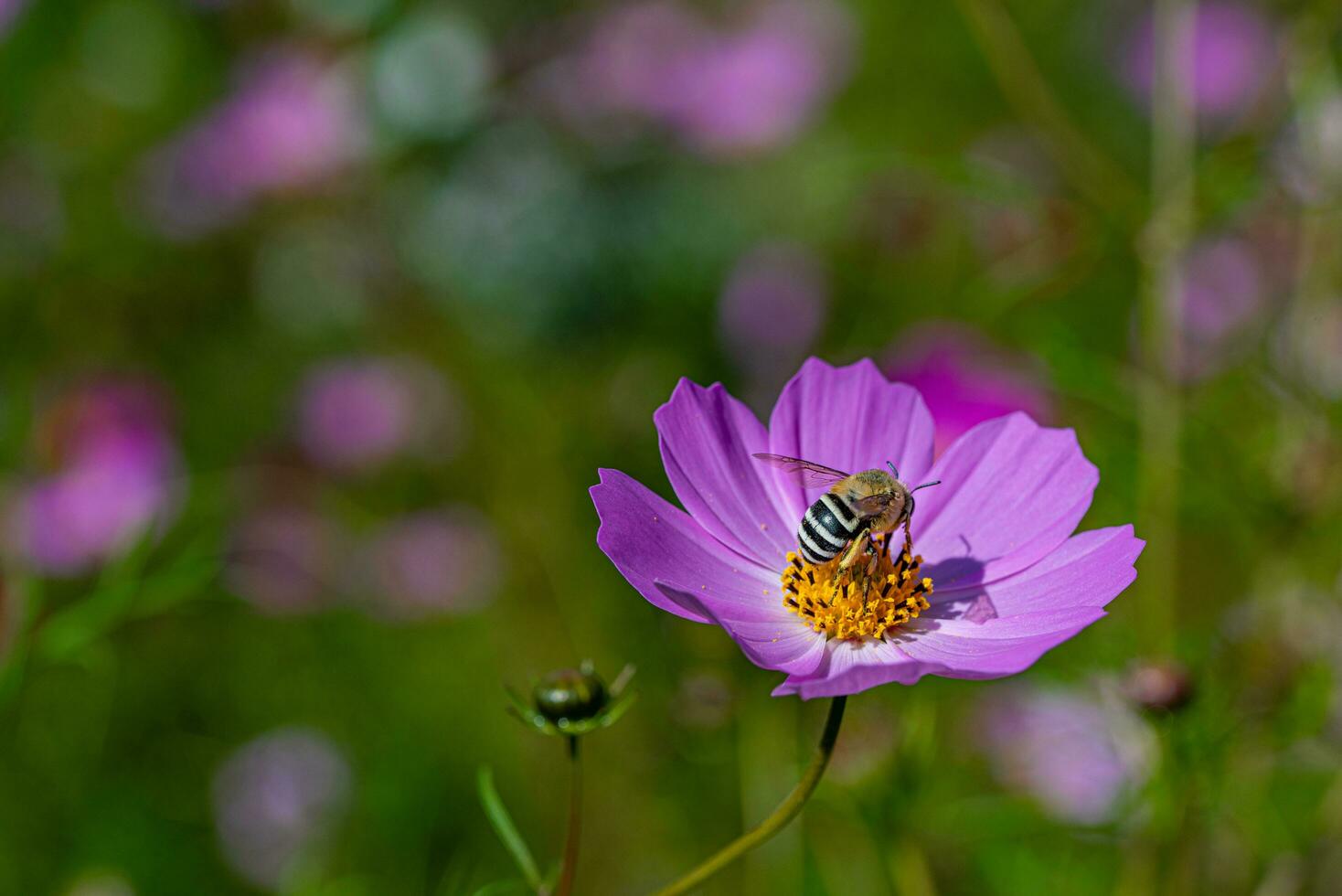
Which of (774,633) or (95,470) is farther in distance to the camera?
(95,470)

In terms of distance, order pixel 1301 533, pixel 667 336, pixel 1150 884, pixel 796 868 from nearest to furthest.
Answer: pixel 1150 884 → pixel 1301 533 → pixel 796 868 → pixel 667 336

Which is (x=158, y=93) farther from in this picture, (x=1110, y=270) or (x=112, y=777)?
(x=1110, y=270)

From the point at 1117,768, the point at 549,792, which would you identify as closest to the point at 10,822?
the point at 549,792

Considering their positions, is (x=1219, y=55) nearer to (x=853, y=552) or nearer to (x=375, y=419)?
(x=375, y=419)

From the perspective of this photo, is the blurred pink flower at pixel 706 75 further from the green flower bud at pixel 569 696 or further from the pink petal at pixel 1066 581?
the green flower bud at pixel 569 696

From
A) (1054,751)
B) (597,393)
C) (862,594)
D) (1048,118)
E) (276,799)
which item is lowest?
(276,799)

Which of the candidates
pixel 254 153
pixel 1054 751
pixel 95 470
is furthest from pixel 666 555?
pixel 254 153
